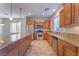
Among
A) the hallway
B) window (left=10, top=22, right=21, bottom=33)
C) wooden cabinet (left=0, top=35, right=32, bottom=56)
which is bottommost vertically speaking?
the hallway

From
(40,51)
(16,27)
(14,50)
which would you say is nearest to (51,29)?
(16,27)

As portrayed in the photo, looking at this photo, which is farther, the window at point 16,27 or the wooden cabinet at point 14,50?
the window at point 16,27

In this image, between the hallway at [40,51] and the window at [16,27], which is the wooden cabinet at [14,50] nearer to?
the hallway at [40,51]

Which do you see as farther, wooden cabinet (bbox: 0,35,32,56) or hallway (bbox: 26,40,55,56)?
hallway (bbox: 26,40,55,56)

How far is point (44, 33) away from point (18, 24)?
6.02 ft

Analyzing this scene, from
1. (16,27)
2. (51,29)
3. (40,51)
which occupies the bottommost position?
(40,51)

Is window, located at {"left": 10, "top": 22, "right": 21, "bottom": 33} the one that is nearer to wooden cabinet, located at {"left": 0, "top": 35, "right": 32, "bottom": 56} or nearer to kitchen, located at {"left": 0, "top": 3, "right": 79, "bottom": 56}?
kitchen, located at {"left": 0, "top": 3, "right": 79, "bottom": 56}

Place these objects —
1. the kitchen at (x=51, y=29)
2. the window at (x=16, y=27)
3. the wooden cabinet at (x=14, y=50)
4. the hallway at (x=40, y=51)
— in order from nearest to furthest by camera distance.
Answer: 1. the wooden cabinet at (x=14, y=50)
2. the kitchen at (x=51, y=29)
3. the hallway at (x=40, y=51)
4. the window at (x=16, y=27)

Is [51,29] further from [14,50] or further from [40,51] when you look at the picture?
[14,50]

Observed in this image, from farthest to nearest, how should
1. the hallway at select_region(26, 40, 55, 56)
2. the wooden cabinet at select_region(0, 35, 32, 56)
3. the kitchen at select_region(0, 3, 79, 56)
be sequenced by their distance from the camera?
1. the hallway at select_region(26, 40, 55, 56)
2. the kitchen at select_region(0, 3, 79, 56)
3. the wooden cabinet at select_region(0, 35, 32, 56)

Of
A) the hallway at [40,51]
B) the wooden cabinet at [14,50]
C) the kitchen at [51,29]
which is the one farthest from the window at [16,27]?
the wooden cabinet at [14,50]

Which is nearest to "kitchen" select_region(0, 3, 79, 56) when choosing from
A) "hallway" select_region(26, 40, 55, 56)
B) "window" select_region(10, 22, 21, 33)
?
"window" select_region(10, 22, 21, 33)

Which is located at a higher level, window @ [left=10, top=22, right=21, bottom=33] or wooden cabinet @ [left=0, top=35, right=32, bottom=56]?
window @ [left=10, top=22, right=21, bottom=33]

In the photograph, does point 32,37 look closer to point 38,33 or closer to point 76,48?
point 38,33
